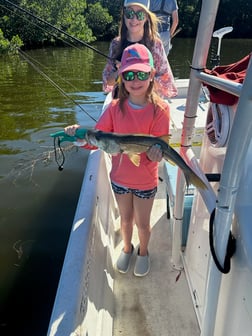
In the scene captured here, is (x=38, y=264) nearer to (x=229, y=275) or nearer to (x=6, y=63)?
(x=229, y=275)

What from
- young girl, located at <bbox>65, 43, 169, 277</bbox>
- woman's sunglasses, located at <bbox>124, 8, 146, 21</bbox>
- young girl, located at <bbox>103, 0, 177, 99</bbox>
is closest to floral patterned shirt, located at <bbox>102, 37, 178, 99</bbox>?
young girl, located at <bbox>103, 0, 177, 99</bbox>

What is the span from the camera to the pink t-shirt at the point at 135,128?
90.3 inches

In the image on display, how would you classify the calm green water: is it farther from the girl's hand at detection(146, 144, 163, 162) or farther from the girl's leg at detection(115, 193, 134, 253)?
the girl's hand at detection(146, 144, 163, 162)

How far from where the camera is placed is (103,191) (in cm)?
316

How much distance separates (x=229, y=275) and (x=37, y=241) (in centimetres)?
384

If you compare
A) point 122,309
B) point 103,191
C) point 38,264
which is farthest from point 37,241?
point 122,309

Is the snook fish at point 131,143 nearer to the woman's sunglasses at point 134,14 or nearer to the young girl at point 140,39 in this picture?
the young girl at point 140,39

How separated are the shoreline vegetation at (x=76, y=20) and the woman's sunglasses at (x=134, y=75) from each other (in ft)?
62.2

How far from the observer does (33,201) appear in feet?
18.9

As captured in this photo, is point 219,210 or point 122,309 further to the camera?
point 122,309

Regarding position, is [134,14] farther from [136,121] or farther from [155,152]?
[155,152]

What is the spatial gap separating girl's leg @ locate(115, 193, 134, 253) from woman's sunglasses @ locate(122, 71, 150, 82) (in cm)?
85

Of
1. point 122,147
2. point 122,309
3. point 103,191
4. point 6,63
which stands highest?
point 122,147

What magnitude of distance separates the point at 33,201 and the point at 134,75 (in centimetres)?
414
